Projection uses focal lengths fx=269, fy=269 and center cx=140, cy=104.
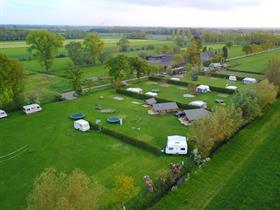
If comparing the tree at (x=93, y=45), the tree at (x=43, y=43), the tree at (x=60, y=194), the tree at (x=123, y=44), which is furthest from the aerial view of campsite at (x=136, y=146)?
the tree at (x=123, y=44)

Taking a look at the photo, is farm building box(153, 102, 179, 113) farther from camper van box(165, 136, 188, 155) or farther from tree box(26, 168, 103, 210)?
tree box(26, 168, 103, 210)

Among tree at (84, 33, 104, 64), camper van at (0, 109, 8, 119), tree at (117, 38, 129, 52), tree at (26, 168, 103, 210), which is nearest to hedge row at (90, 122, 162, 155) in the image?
tree at (26, 168, 103, 210)

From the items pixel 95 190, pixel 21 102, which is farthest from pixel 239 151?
pixel 21 102

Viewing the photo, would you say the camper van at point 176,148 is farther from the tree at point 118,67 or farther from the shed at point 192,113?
the tree at point 118,67

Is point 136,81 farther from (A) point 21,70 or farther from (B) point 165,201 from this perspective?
(B) point 165,201

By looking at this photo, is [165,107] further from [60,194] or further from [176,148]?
[60,194]

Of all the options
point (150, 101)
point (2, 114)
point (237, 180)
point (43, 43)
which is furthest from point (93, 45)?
point (237, 180)
